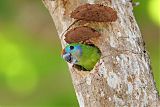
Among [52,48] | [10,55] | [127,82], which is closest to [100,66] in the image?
[127,82]

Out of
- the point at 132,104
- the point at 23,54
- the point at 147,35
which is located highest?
the point at 132,104

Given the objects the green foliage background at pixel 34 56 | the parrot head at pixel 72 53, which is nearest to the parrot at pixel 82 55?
the parrot head at pixel 72 53

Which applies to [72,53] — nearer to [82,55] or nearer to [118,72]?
[82,55]

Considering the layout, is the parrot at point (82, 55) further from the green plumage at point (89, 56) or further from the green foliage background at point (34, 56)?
the green foliage background at point (34, 56)

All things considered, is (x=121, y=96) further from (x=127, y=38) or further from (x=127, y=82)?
(x=127, y=38)

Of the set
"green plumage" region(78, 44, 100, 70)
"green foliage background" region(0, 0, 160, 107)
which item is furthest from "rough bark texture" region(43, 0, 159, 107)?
"green foliage background" region(0, 0, 160, 107)

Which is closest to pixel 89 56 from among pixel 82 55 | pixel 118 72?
pixel 82 55
